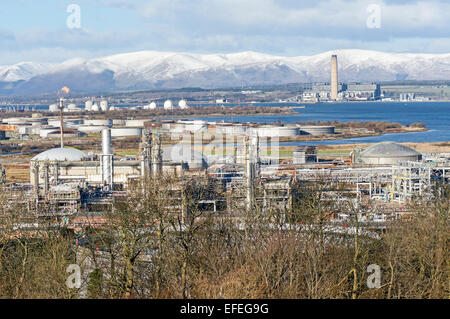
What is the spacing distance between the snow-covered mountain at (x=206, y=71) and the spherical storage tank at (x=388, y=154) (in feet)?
381

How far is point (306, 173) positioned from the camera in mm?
18250

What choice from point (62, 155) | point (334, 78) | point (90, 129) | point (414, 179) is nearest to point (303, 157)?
point (62, 155)

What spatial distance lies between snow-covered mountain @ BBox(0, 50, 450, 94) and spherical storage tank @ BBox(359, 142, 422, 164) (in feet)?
381

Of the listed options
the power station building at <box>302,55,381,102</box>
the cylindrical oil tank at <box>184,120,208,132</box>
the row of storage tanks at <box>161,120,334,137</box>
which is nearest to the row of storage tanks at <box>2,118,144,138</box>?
the row of storage tanks at <box>161,120,334,137</box>

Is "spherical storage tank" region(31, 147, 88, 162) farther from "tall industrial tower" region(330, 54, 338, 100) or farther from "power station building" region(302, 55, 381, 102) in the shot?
"power station building" region(302, 55, 381, 102)

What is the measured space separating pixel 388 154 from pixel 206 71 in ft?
406

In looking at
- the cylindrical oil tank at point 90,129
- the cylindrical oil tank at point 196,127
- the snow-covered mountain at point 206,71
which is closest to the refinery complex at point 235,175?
the cylindrical oil tank at point 196,127

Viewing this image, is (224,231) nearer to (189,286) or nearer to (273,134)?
(189,286)

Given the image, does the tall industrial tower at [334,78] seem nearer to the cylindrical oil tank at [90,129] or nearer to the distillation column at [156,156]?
the cylindrical oil tank at [90,129]

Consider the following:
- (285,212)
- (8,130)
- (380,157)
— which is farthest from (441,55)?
(285,212)

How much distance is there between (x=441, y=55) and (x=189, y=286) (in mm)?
151675

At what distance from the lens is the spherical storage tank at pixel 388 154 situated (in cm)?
2122

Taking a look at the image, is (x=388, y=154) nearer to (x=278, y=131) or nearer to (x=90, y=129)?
(x=278, y=131)

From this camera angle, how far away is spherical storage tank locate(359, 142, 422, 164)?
835 inches
